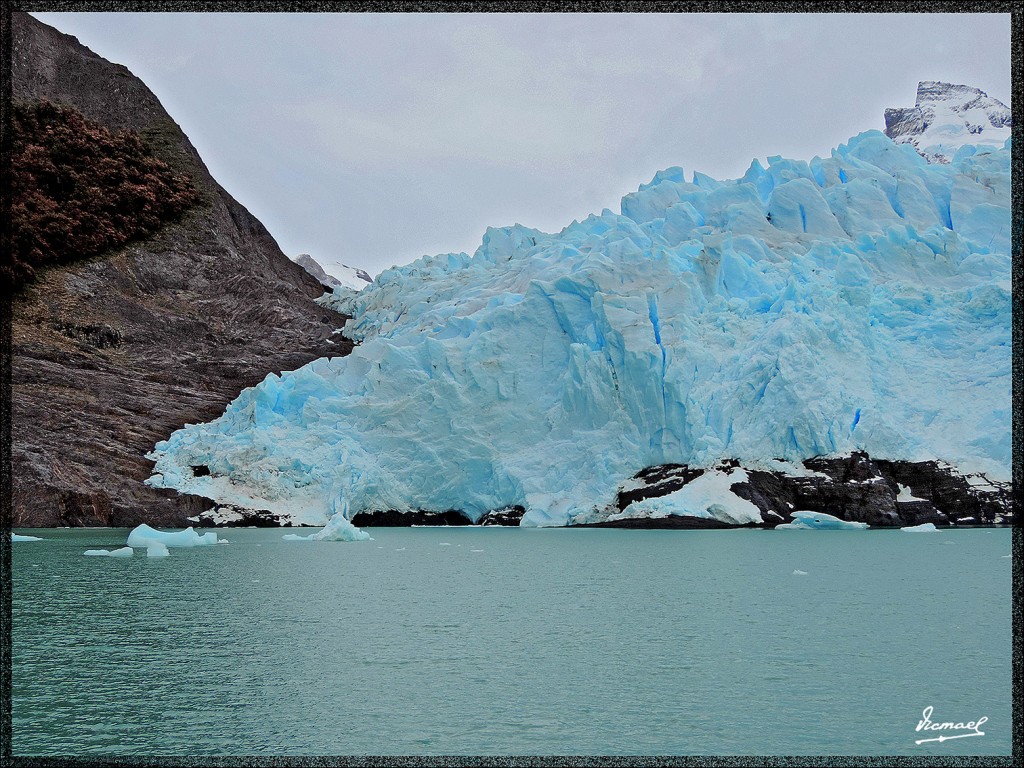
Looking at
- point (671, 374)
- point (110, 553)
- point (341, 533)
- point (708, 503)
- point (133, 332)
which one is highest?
point (133, 332)

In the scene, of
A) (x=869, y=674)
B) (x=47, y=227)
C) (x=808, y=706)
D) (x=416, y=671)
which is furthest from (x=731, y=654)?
(x=47, y=227)

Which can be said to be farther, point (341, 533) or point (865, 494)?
point (865, 494)

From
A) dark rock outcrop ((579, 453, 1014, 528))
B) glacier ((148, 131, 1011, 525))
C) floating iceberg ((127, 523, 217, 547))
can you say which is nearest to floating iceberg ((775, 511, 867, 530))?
dark rock outcrop ((579, 453, 1014, 528))

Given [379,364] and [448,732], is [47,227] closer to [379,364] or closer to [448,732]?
[379,364]

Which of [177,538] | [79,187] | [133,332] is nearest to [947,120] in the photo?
[133,332]

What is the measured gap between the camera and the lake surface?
267 inches

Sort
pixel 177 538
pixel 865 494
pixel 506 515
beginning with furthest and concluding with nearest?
pixel 506 515 < pixel 865 494 < pixel 177 538

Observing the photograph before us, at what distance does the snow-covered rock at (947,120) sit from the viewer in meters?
50.8

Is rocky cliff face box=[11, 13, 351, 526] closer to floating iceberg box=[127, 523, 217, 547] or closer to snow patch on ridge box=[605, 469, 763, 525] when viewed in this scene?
floating iceberg box=[127, 523, 217, 547]

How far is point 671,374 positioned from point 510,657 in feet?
58.1

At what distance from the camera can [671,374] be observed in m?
26.2

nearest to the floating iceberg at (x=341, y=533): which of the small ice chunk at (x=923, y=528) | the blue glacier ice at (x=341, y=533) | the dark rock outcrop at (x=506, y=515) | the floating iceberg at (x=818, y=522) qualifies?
the blue glacier ice at (x=341, y=533)

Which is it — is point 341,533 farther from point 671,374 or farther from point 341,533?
point 671,374

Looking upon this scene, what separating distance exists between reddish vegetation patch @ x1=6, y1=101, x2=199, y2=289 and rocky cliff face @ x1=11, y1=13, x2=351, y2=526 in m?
1.03
